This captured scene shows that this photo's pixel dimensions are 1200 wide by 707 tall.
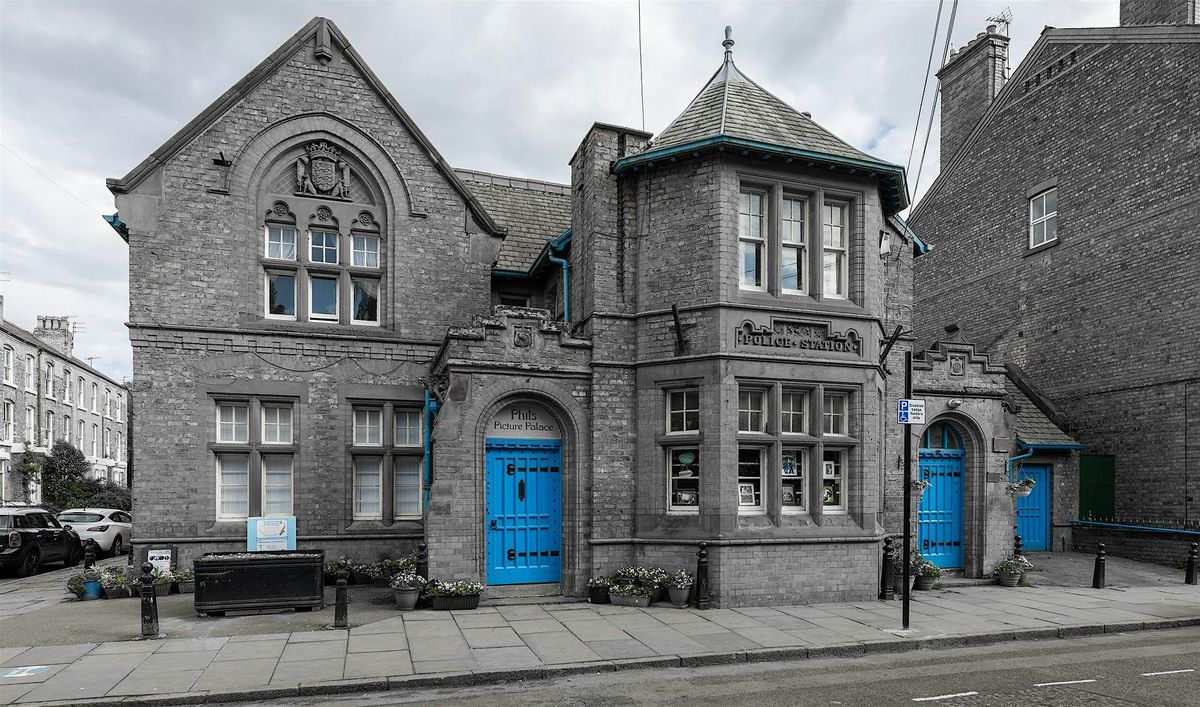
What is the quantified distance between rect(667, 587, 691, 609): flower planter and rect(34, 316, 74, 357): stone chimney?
40.4 m

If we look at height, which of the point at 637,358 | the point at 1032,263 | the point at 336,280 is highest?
the point at 1032,263

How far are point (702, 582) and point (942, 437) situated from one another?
284 inches

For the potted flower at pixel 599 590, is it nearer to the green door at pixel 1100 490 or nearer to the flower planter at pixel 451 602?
the flower planter at pixel 451 602

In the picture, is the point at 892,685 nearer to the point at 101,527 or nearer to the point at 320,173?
the point at 320,173

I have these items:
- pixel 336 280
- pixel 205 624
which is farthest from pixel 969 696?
pixel 336 280

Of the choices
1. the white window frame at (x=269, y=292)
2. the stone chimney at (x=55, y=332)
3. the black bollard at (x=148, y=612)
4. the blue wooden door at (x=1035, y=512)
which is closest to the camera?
the black bollard at (x=148, y=612)

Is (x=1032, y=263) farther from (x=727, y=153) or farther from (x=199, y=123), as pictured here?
(x=199, y=123)

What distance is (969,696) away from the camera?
765 centimetres

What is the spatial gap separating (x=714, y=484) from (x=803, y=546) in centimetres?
186

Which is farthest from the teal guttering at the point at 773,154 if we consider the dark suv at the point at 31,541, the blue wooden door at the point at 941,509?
the dark suv at the point at 31,541

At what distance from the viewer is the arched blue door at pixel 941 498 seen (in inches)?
603

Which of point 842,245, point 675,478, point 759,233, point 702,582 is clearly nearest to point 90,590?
point 675,478

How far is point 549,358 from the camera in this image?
12.7 metres

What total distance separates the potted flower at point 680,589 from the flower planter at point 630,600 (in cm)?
41
